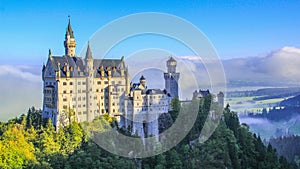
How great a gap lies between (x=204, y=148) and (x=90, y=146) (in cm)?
1118

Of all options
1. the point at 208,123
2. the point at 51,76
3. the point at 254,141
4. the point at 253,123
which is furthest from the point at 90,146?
the point at 253,123

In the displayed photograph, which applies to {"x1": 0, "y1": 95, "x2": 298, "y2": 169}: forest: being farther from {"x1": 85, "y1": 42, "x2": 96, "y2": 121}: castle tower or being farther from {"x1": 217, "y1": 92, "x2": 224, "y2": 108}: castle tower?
{"x1": 217, "y1": 92, "x2": 224, "y2": 108}: castle tower

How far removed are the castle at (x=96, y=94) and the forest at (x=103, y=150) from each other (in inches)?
65.8

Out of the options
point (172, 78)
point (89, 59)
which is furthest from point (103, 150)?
point (172, 78)

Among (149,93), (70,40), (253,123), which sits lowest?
(253,123)

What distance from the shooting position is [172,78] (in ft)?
165

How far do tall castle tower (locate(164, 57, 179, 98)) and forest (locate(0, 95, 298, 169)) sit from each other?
4.18 meters

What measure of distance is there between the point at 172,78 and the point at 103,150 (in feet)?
47.4

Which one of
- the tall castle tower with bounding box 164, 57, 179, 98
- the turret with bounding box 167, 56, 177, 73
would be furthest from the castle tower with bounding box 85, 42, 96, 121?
the turret with bounding box 167, 56, 177, 73

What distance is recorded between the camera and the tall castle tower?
49.9 m

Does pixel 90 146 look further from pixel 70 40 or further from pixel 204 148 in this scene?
pixel 70 40

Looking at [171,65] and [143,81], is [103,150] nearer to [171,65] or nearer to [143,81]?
[143,81]

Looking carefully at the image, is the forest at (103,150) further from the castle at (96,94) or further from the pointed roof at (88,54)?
the pointed roof at (88,54)

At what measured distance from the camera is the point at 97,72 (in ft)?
150
